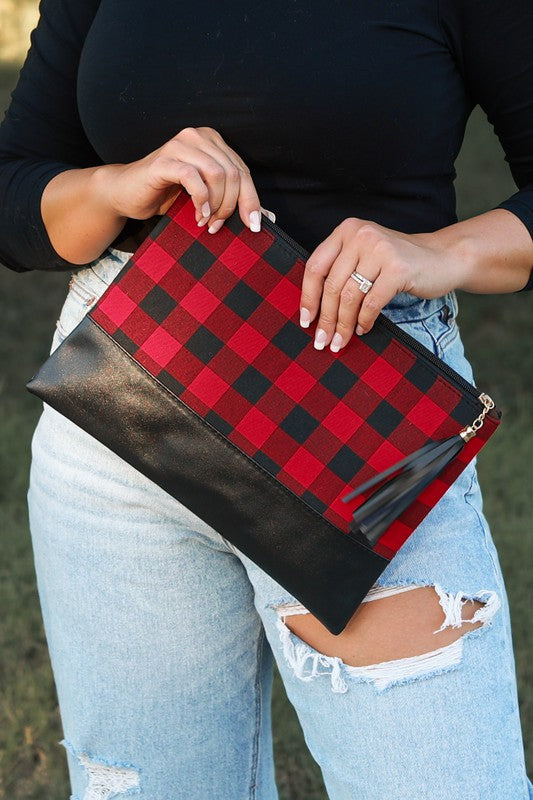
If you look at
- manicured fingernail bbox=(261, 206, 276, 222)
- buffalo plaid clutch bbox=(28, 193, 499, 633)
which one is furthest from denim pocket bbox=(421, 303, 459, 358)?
manicured fingernail bbox=(261, 206, 276, 222)

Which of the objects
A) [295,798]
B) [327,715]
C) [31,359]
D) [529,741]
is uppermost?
[327,715]

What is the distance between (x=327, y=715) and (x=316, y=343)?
0.43m

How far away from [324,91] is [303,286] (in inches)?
9.1

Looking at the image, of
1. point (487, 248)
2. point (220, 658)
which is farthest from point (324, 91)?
point (220, 658)

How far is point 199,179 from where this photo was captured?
112cm

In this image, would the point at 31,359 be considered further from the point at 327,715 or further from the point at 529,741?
the point at 327,715

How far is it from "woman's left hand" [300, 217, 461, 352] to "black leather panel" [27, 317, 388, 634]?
180 millimetres

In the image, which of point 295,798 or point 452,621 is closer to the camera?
point 452,621

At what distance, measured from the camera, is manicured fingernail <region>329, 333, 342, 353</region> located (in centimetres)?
115

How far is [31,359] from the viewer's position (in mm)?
5094

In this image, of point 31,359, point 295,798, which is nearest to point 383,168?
point 295,798

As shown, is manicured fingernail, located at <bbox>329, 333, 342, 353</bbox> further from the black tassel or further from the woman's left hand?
the black tassel

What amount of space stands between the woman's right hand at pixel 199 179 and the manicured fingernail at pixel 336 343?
15 centimetres

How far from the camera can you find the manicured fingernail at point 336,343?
1.15m
